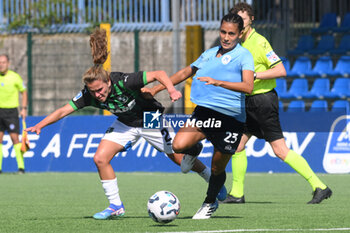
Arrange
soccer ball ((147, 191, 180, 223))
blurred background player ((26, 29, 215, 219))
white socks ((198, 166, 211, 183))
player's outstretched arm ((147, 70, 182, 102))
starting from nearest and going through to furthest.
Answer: player's outstretched arm ((147, 70, 182, 102)) < soccer ball ((147, 191, 180, 223)) < blurred background player ((26, 29, 215, 219)) < white socks ((198, 166, 211, 183))

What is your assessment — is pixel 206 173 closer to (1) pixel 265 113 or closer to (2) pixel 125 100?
(1) pixel 265 113

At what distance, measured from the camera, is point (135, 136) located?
754 cm

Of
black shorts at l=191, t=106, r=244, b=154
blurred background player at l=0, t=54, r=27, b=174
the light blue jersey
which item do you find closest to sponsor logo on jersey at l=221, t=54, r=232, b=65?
the light blue jersey

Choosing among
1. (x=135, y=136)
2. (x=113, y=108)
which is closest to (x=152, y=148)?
(x=135, y=136)

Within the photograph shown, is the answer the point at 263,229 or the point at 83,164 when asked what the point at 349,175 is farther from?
the point at 263,229

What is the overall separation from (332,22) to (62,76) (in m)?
7.25

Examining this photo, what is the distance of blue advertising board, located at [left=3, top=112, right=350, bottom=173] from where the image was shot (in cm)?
1369

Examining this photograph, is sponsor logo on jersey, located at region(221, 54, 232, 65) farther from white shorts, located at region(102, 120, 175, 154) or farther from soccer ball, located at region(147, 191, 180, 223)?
soccer ball, located at region(147, 191, 180, 223)

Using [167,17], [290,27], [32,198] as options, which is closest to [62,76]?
[167,17]

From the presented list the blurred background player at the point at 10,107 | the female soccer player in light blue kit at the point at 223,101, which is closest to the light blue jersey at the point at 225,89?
the female soccer player in light blue kit at the point at 223,101

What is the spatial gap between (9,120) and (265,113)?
736 cm

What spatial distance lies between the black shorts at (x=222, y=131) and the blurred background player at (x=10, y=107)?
811 centimetres

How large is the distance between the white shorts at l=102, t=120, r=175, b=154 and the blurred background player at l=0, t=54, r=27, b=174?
734cm

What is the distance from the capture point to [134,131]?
24.6ft
